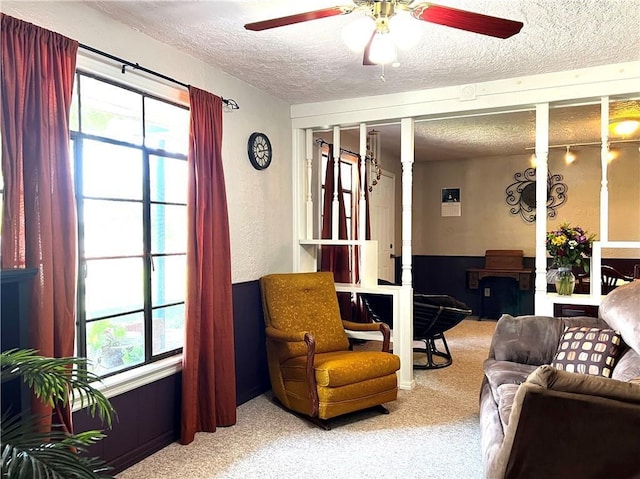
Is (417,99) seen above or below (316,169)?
above

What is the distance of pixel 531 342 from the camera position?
3.13 m

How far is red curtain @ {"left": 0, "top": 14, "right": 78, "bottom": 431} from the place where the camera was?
6.45 feet

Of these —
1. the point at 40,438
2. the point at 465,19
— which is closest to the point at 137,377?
the point at 40,438

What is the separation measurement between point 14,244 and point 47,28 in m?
1.02

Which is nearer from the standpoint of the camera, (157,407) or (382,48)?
(382,48)

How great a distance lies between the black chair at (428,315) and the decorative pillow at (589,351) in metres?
1.52

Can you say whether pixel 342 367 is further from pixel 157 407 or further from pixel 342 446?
pixel 157 407

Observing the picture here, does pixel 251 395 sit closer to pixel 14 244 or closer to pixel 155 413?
pixel 155 413

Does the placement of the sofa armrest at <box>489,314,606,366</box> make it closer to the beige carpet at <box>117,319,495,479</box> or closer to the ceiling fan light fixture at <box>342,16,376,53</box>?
the beige carpet at <box>117,319,495,479</box>

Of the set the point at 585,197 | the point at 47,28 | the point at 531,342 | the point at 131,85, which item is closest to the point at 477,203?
the point at 585,197

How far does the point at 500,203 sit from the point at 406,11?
577 centimetres

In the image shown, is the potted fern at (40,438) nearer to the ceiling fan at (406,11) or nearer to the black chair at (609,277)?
the ceiling fan at (406,11)

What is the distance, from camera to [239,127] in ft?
11.9

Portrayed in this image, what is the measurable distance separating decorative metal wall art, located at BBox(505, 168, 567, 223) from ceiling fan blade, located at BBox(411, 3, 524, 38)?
17.9ft
